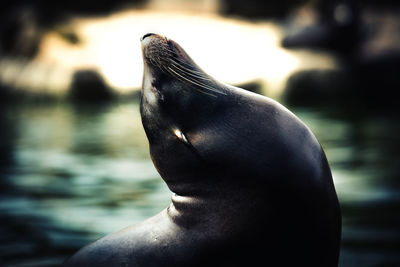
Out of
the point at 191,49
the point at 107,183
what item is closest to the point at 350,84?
the point at 191,49

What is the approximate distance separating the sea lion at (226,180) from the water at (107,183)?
1.20 m

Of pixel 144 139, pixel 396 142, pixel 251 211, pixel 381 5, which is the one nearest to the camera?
pixel 251 211

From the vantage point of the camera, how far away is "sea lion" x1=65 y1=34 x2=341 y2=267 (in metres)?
2.46

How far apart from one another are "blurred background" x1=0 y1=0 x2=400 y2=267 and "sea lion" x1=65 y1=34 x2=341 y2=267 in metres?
0.33

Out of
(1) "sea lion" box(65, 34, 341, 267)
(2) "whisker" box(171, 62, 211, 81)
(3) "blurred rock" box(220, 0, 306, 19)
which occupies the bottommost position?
(1) "sea lion" box(65, 34, 341, 267)

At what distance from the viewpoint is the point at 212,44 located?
50.7 ft

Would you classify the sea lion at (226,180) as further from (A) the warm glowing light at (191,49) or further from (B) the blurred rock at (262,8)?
(B) the blurred rock at (262,8)

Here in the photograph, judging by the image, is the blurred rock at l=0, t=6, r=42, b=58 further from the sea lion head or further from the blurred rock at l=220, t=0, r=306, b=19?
the sea lion head

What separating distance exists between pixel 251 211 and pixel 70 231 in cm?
219

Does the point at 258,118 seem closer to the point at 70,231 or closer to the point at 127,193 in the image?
the point at 70,231

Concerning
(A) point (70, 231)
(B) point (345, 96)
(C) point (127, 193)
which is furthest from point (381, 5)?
(A) point (70, 231)

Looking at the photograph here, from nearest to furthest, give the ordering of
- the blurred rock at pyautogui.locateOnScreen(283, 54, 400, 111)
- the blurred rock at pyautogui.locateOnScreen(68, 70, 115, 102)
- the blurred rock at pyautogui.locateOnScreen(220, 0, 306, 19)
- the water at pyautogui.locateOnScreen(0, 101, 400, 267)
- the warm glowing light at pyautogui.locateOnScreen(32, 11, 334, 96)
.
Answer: the water at pyautogui.locateOnScreen(0, 101, 400, 267)
the blurred rock at pyautogui.locateOnScreen(283, 54, 400, 111)
the blurred rock at pyautogui.locateOnScreen(68, 70, 115, 102)
the warm glowing light at pyautogui.locateOnScreen(32, 11, 334, 96)
the blurred rock at pyautogui.locateOnScreen(220, 0, 306, 19)

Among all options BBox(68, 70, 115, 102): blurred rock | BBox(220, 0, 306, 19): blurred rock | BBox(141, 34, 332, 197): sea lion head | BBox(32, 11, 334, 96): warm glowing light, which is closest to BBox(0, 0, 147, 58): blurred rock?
BBox(32, 11, 334, 96): warm glowing light

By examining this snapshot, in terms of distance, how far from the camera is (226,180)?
2.49 m
